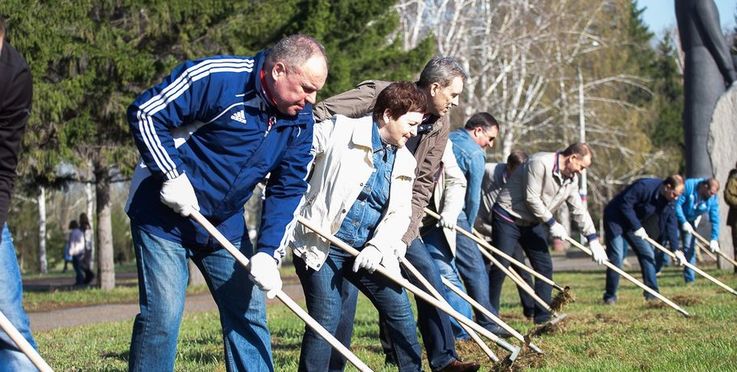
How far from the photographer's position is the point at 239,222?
206 inches

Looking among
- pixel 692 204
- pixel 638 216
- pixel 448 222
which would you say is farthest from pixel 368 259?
pixel 692 204

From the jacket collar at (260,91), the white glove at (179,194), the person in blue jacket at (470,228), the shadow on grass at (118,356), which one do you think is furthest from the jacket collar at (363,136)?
the shadow on grass at (118,356)

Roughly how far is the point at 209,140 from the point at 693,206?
1493 cm

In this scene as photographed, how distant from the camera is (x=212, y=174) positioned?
498 cm

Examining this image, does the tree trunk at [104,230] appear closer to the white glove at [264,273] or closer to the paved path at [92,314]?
the paved path at [92,314]

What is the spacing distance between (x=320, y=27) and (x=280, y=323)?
7.82 meters

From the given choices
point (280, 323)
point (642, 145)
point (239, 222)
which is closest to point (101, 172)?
point (280, 323)

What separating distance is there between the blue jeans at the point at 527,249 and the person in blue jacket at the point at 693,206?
7.33m

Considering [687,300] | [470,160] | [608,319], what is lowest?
[687,300]

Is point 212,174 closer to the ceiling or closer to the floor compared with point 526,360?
closer to the ceiling

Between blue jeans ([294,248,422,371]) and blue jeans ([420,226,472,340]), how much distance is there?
2.10m

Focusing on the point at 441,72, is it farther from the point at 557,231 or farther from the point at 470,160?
the point at 557,231

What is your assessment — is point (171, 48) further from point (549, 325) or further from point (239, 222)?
point (239, 222)

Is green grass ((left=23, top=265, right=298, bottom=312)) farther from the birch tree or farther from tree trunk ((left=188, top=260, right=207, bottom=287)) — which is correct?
the birch tree
